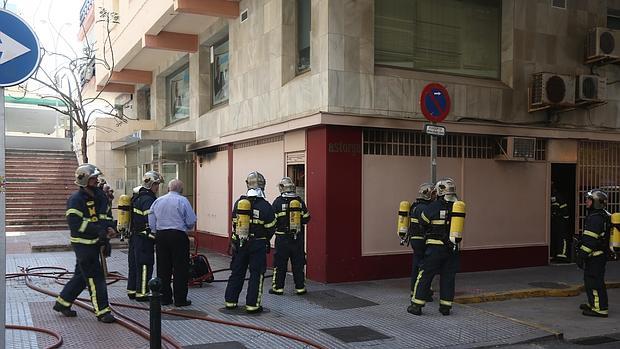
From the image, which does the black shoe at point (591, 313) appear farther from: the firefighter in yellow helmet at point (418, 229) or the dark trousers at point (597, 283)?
the firefighter in yellow helmet at point (418, 229)

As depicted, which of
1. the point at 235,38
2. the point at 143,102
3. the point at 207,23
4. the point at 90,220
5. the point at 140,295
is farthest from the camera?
the point at 143,102

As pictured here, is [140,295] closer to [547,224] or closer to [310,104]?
[310,104]

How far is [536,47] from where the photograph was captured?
11.8 metres

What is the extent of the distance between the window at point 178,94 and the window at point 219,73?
2229 mm

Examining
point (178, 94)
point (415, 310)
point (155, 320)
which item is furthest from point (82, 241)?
point (178, 94)

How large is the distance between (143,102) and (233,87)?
10.4 m

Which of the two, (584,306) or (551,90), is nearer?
(584,306)

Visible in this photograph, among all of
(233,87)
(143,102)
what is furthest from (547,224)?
(143,102)

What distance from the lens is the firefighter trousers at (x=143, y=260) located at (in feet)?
26.9

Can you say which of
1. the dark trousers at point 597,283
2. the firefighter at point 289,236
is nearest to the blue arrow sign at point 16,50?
the firefighter at point 289,236

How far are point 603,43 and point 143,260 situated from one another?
10021 mm

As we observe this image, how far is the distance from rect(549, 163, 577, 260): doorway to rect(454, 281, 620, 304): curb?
2.76 meters

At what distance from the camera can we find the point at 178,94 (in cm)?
1816

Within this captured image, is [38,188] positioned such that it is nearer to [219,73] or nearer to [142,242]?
[219,73]
